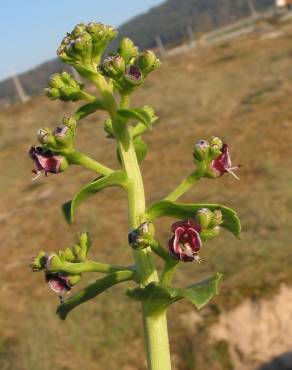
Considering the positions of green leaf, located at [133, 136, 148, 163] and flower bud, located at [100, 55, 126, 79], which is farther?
green leaf, located at [133, 136, 148, 163]

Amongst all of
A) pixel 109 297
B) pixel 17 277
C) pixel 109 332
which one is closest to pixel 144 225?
pixel 109 332

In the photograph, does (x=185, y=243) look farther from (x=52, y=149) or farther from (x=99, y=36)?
(x=99, y=36)

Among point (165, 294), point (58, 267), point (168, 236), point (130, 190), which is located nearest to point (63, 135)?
point (130, 190)

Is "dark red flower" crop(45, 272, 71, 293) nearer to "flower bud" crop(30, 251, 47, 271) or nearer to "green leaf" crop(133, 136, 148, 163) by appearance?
"flower bud" crop(30, 251, 47, 271)

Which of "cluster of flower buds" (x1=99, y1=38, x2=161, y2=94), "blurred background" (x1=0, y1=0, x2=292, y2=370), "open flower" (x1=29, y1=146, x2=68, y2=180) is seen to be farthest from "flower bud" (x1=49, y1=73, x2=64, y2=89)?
"blurred background" (x1=0, y1=0, x2=292, y2=370)

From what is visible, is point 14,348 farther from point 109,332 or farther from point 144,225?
point 144,225

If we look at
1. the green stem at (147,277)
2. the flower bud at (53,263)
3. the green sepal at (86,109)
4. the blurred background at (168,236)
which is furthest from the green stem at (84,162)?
the blurred background at (168,236)

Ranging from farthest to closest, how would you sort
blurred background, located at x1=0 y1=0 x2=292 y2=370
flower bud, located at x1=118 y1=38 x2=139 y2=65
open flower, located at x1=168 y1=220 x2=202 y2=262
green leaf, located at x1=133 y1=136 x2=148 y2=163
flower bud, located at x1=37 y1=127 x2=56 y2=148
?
blurred background, located at x1=0 y1=0 x2=292 y2=370 < green leaf, located at x1=133 y1=136 x2=148 y2=163 < flower bud, located at x1=118 y1=38 x2=139 y2=65 < flower bud, located at x1=37 y1=127 x2=56 y2=148 < open flower, located at x1=168 y1=220 x2=202 y2=262
